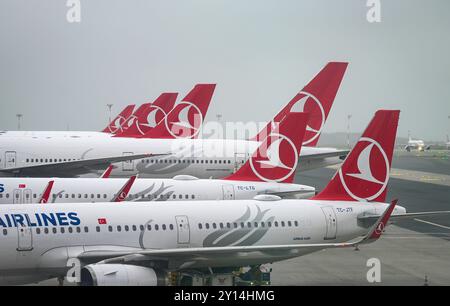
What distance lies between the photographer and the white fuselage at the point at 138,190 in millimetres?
40688

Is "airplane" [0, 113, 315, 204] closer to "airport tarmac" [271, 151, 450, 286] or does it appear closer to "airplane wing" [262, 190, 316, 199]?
"airplane wing" [262, 190, 316, 199]

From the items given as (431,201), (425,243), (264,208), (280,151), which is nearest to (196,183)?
(280,151)

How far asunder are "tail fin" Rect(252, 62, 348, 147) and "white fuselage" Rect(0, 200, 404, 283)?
2551 centimetres

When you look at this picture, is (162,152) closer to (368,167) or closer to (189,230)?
(368,167)

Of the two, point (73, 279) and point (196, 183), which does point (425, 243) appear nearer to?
point (196, 183)

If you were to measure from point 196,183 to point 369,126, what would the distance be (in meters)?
12.2

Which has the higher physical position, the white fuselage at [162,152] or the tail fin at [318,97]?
the tail fin at [318,97]

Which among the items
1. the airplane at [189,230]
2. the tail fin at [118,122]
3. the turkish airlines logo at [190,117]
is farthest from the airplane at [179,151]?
the tail fin at [118,122]

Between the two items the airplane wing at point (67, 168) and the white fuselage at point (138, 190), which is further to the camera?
the airplane wing at point (67, 168)

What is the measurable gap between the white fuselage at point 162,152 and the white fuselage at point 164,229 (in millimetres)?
27404

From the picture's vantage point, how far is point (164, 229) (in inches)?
1213

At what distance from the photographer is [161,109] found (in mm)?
99562

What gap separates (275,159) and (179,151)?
2055 centimetres

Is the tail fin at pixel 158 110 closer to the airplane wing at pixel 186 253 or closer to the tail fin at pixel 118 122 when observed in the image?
the tail fin at pixel 118 122
